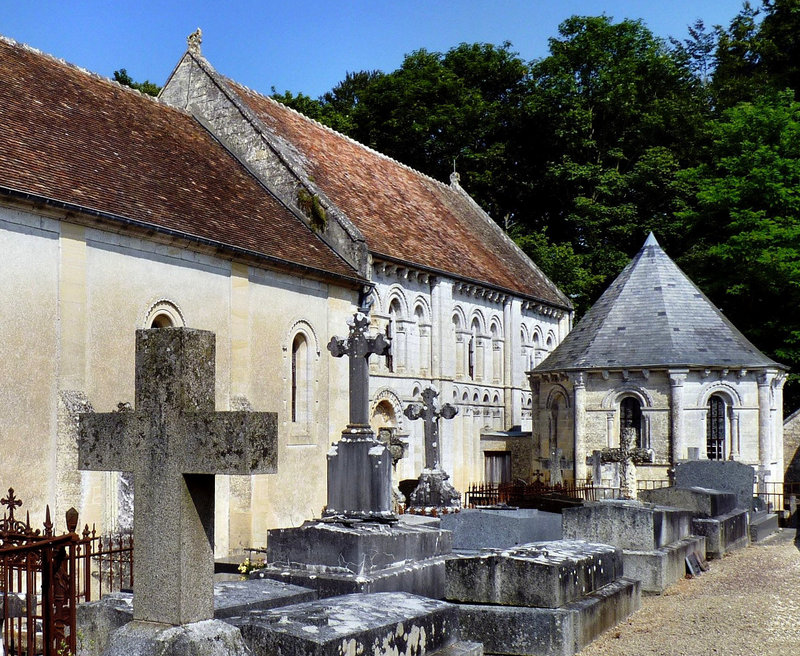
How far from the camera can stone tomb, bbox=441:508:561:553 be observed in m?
12.5

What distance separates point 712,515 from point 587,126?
33.1m

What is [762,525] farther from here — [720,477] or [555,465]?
[555,465]

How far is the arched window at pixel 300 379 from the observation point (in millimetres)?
22281

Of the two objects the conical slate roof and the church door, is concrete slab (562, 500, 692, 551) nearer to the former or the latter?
the conical slate roof

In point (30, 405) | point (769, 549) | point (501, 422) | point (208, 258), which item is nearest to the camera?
point (30, 405)

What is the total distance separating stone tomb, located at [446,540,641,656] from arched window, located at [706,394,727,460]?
753 inches

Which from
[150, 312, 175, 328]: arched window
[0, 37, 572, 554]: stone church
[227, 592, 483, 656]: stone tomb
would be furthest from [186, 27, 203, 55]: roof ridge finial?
[227, 592, 483, 656]: stone tomb

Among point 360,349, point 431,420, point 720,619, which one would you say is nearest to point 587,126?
point 431,420

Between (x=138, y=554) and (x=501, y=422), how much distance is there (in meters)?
28.6

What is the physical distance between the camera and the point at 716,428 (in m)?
27.6

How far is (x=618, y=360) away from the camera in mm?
27766

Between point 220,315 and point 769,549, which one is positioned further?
point 220,315

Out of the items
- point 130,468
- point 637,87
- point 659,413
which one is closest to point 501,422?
point 659,413

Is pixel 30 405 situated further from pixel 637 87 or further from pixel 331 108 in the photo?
pixel 637 87
